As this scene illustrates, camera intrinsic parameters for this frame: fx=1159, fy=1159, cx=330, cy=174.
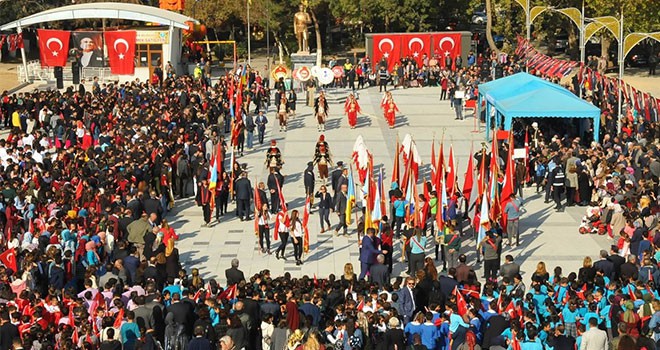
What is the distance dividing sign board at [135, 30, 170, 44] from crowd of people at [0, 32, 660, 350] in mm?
15416

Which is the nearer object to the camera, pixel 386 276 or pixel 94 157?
pixel 386 276

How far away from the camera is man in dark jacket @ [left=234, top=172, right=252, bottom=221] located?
26.0 metres

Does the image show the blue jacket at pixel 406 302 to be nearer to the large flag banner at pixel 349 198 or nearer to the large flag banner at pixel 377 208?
the large flag banner at pixel 377 208

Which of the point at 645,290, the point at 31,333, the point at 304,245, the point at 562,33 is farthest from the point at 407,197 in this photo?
the point at 562,33

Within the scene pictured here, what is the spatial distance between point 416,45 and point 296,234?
32694mm

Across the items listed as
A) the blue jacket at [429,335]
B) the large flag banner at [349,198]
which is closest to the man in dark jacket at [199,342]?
the blue jacket at [429,335]

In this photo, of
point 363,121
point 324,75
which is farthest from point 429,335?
point 324,75

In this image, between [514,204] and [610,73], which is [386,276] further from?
[610,73]

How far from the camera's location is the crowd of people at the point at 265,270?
16172mm

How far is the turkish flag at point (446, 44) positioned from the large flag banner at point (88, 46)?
15.4m

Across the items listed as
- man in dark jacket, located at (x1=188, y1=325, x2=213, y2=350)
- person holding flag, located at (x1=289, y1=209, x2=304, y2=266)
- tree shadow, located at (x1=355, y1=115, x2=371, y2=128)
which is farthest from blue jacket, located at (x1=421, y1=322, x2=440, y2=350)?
tree shadow, located at (x1=355, y1=115, x2=371, y2=128)

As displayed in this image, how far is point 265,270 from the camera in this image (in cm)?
1880

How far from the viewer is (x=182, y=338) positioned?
1652cm

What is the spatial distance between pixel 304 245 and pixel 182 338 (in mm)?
7263
